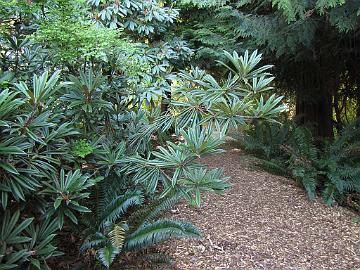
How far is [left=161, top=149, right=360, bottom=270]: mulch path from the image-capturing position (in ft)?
10.3

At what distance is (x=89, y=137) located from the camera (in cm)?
306

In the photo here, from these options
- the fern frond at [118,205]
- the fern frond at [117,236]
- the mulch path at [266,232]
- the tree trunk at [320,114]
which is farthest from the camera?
the tree trunk at [320,114]

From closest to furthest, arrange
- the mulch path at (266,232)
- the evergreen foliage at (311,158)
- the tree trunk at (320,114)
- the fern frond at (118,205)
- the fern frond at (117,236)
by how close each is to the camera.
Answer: the fern frond at (117,236)
the fern frond at (118,205)
the mulch path at (266,232)
the evergreen foliage at (311,158)
the tree trunk at (320,114)

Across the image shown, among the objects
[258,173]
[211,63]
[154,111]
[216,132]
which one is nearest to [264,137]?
[258,173]

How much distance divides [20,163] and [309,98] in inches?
195

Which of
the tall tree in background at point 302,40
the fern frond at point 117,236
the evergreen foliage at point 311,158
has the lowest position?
the fern frond at point 117,236

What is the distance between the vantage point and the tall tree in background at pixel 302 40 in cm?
350

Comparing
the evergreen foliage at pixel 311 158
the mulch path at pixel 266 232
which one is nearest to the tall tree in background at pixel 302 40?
the evergreen foliage at pixel 311 158

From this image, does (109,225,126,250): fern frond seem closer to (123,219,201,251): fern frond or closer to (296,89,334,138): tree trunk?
(123,219,201,251): fern frond

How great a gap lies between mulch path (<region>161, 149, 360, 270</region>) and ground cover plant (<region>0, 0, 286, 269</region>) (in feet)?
1.39

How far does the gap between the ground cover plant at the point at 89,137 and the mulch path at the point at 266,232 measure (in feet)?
1.39

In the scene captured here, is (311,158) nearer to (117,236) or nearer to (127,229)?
(127,229)

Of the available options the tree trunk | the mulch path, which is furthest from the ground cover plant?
the tree trunk

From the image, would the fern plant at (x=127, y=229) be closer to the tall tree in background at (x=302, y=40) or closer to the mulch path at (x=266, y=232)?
the mulch path at (x=266, y=232)
